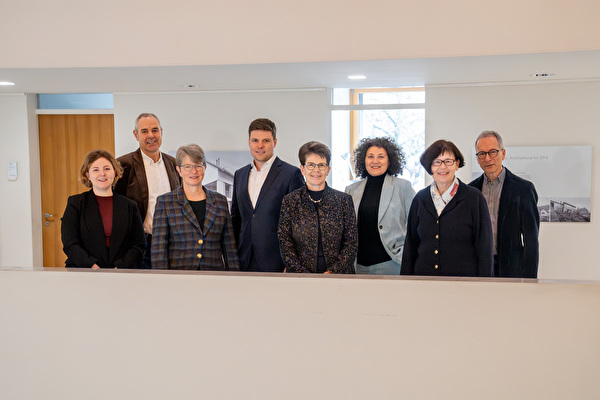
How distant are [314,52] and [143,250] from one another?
1.51 m

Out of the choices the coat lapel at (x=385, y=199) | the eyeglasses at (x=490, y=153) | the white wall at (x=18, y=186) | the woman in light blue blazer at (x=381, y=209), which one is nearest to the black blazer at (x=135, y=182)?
the woman in light blue blazer at (x=381, y=209)

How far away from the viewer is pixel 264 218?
342 centimetres

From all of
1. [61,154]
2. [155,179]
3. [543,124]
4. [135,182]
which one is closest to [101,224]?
[135,182]

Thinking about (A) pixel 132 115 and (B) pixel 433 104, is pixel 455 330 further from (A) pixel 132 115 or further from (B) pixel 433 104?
(A) pixel 132 115

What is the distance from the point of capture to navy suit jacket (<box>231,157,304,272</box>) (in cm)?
341

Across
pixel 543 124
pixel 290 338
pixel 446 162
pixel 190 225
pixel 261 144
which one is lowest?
pixel 290 338

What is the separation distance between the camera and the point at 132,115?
228 inches

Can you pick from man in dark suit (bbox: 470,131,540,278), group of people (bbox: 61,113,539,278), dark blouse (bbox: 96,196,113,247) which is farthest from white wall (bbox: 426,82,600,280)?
dark blouse (bbox: 96,196,113,247)

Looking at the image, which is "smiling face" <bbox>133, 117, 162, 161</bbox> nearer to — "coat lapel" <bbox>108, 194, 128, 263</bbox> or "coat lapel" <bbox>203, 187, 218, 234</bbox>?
"coat lapel" <bbox>108, 194, 128, 263</bbox>

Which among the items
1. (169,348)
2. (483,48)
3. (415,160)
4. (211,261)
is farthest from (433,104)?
(169,348)

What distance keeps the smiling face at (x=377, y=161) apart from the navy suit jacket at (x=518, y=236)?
746mm

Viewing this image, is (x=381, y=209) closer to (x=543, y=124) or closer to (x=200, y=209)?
(x=200, y=209)

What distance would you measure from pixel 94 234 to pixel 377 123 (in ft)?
9.89

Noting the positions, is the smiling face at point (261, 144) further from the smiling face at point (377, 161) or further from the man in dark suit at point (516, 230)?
the man in dark suit at point (516, 230)
